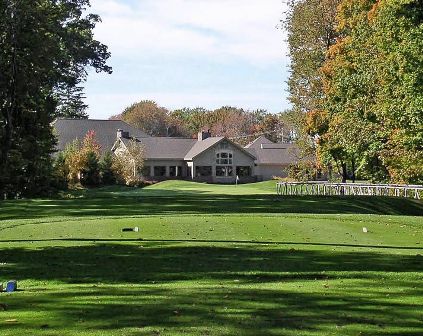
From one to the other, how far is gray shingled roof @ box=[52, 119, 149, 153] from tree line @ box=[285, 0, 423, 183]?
48.3 m

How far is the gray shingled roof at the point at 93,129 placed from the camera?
100625 mm

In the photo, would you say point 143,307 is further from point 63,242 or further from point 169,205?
point 169,205

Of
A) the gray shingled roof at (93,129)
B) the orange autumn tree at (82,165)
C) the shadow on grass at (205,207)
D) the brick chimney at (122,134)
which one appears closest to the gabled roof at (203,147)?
the gray shingled roof at (93,129)

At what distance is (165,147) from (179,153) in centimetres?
214

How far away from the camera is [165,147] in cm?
10331

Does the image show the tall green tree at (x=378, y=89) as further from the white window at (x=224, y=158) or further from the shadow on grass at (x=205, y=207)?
the white window at (x=224, y=158)

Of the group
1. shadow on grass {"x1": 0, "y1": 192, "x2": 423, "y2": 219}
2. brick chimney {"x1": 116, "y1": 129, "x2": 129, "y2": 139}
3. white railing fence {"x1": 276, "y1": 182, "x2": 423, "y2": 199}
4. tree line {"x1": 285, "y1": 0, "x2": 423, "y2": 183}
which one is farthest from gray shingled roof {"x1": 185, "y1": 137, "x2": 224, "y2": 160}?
shadow on grass {"x1": 0, "y1": 192, "x2": 423, "y2": 219}

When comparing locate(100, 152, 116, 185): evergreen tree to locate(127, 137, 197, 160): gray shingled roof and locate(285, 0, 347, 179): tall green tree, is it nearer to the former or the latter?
locate(127, 137, 197, 160): gray shingled roof

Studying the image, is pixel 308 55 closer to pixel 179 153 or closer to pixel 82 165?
pixel 82 165

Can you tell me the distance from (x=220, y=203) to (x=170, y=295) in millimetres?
23320

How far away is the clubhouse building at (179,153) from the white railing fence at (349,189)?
4623 cm

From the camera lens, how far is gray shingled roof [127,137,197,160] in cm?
10075

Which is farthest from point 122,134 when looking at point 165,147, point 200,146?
point 200,146

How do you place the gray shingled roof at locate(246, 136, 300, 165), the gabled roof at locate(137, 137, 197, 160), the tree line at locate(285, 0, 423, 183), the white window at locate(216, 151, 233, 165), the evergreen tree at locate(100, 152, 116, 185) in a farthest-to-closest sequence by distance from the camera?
the gray shingled roof at locate(246, 136, 300, 165), the white window at locate(216, 151, 233, 165), the gabled roof at locate(137, 137, 197, 160), the evergreen tree at locate(100, 152, 116, 185), the tree line at locate(285, 0, 423, 183)
